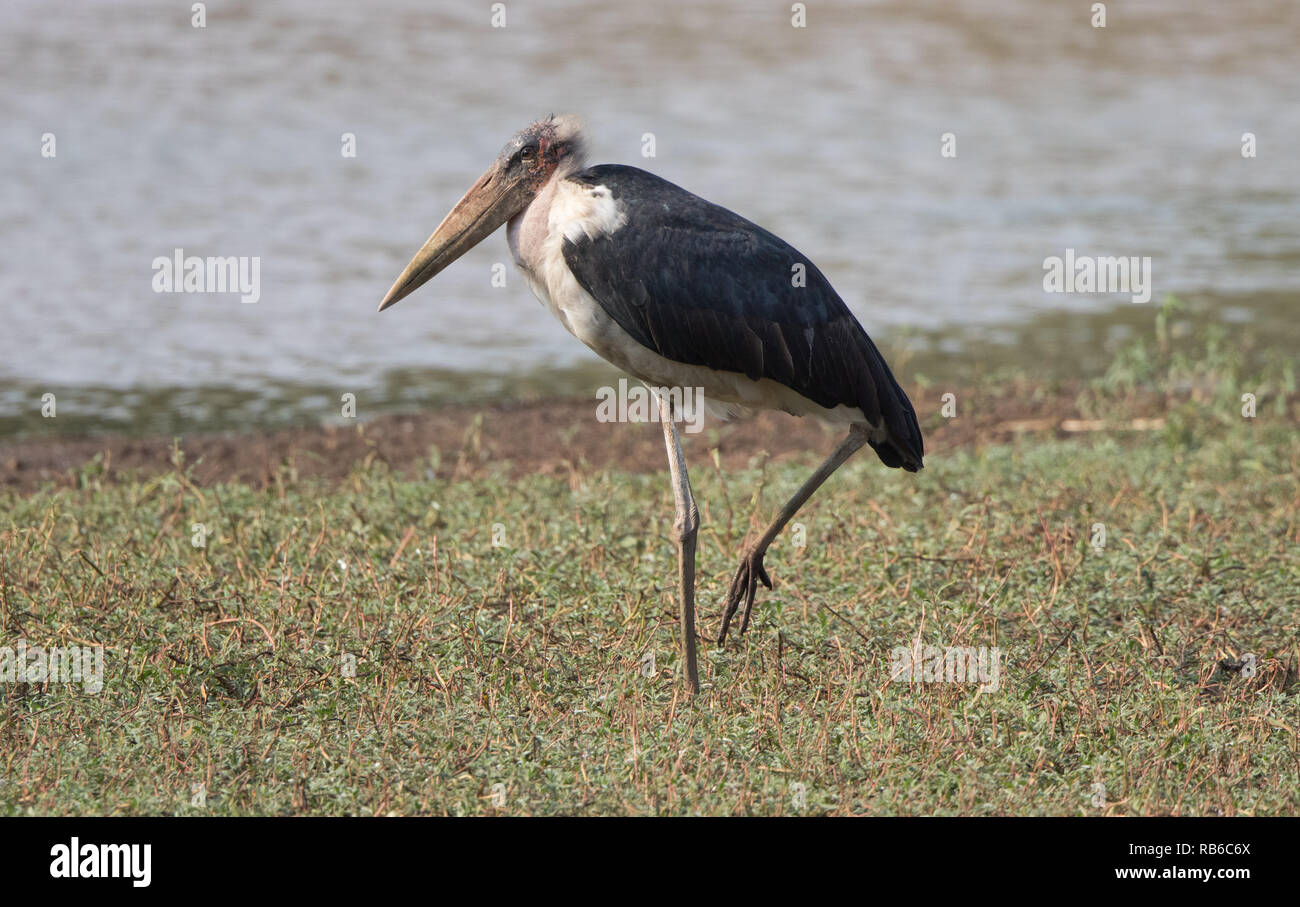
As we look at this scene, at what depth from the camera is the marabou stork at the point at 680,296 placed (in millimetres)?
4648

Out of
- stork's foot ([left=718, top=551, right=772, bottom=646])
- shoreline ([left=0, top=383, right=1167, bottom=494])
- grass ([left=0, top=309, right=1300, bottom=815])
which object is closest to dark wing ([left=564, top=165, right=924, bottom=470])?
stork's foot ([left=718, top=551, right=772, bottom=646])

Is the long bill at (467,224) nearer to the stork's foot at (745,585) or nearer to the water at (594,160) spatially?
the stork's foot at (745,585)

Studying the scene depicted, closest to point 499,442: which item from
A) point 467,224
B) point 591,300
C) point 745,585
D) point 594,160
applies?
point 594,160

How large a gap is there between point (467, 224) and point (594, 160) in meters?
4.17

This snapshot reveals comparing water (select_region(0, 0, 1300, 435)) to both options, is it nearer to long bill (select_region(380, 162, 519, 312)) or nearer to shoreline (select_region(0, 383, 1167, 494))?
shoreline (select_region(0, 383, 1167, 494))

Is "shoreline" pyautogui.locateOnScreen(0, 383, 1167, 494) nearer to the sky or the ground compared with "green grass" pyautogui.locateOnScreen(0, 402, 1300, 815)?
nearer to the sky

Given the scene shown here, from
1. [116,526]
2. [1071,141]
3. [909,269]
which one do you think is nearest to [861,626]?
[116,526]

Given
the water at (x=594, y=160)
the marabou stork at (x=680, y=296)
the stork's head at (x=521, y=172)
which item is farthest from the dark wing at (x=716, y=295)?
the water at (x=594, y=160)

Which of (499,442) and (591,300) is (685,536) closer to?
(591,300)

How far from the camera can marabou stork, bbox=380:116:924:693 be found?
465 cm

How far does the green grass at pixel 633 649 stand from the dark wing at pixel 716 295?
0.88 metres

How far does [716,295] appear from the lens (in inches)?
186

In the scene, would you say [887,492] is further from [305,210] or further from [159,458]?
[305,210]

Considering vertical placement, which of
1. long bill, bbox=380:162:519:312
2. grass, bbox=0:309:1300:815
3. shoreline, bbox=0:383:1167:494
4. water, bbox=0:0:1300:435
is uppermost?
water, bbox=0:0:1300:435
